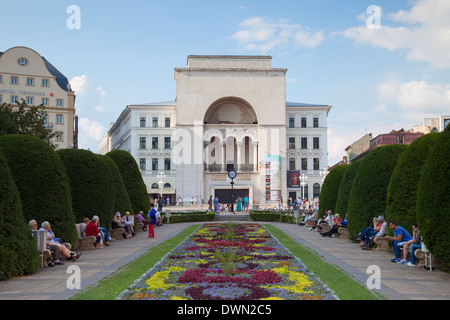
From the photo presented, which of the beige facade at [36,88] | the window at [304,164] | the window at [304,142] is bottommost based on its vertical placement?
the window at [304,164]

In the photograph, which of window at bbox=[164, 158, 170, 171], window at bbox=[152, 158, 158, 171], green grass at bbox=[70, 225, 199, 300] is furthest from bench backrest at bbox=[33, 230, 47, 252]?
window at bbox=[152, 158, 158, 171]

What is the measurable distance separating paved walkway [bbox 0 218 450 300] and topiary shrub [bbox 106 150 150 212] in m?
10.4

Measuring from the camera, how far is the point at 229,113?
6650 centimetres

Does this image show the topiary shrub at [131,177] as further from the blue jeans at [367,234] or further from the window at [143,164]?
the window at [143,164]

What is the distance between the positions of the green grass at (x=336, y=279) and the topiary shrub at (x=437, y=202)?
227cm

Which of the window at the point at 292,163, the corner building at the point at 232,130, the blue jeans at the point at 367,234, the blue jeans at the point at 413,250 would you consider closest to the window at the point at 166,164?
the corner building at the point at 232,130

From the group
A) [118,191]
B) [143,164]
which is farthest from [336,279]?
[143,164]

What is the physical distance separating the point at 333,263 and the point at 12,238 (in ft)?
27.2

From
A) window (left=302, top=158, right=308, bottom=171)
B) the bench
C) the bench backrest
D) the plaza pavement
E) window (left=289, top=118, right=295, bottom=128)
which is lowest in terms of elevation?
the plaza pavement

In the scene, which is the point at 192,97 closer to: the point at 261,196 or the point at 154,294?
the point at 261,196

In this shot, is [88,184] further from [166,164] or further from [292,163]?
[292,163]

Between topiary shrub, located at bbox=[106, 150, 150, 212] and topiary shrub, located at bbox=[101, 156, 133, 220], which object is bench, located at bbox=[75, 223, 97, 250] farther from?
topiary shrub, located at bbox=[106, 150, 150, 212]

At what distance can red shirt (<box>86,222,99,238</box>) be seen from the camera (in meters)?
16.8

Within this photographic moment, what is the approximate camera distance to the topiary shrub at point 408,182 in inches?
545
